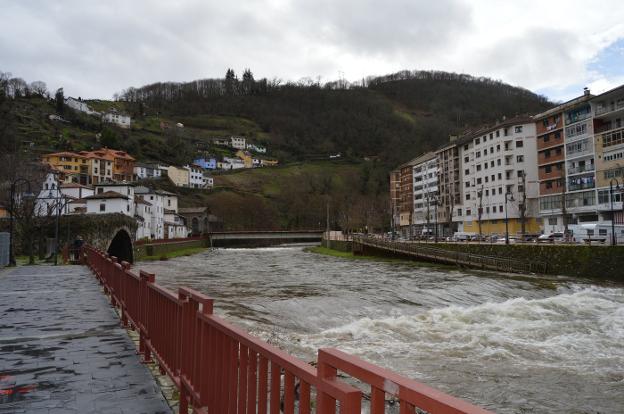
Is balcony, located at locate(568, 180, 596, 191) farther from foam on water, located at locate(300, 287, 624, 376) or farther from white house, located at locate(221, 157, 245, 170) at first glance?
white house, located at locate(221, 157, 245, 170)

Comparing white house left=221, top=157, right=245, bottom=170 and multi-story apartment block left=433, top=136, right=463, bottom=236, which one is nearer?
multi-story apartment block left=433, top=136, right=463, bottom=236

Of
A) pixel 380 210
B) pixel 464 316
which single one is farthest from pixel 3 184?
pixel 380 210

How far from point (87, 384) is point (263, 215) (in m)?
126

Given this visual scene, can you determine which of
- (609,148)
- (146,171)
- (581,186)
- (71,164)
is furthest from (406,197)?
(71,164)

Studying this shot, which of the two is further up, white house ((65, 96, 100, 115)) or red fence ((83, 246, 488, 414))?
white house ((65, 96, 100, 115))

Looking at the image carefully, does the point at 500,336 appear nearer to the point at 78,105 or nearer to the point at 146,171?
the point at 146,171

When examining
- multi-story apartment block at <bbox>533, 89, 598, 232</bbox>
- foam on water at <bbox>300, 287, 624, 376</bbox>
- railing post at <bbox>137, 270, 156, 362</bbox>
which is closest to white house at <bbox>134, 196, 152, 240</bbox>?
multi-story apartment block at <bbox>533, 89, 598, 232</bbox>

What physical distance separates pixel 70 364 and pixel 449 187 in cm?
9631

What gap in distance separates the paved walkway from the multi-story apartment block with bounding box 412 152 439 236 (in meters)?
95.8

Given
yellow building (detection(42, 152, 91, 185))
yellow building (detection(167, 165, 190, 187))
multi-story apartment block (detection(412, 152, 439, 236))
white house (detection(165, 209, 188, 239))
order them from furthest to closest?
yellow building (detection(167, 165, 190, 187)) → yellow building (detection(42, 152, 91, 185)) → multi-story apartment block (detection(412, 152, 439, 236)) → white house (detection(165, 209, 188, 239))

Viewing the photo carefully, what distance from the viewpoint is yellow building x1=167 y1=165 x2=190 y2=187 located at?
150 meters

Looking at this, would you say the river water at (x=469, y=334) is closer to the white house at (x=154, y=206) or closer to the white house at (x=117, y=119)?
the white house at (x=154, y=206)

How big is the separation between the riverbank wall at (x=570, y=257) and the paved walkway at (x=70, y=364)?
36941 mm

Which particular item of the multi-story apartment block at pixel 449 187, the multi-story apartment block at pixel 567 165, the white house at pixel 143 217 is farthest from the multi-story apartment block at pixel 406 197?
the white house at pixel 143 217
